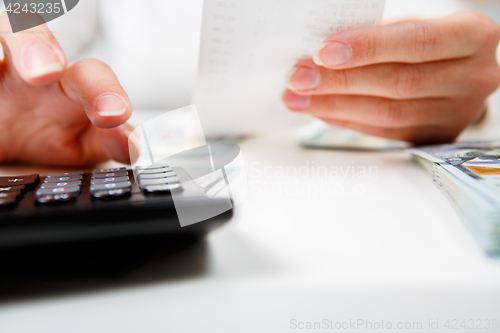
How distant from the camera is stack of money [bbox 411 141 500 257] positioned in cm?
16

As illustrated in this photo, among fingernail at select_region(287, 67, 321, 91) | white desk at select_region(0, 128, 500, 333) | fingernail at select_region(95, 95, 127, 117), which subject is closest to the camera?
white desk at select_region(0, 128, 500, 333)

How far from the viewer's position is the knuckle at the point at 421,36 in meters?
0.34

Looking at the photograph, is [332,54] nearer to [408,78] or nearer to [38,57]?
[408,78]

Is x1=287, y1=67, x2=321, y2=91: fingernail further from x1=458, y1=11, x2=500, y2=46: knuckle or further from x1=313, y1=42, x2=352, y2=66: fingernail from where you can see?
x1=458, y1=11, x2=500, y2=46: knuckle

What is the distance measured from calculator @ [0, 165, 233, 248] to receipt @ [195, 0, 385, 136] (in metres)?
0.18

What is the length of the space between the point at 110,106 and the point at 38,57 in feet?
0.19

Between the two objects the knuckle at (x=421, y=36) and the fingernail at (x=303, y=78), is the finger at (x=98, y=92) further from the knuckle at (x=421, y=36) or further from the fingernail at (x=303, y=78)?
the knuckle at (x=421, y=36)

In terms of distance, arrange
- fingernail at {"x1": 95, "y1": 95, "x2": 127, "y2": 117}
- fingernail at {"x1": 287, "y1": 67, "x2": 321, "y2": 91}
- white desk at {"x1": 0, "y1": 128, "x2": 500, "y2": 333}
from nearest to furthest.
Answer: white desk at {"x1": 0, "y1": 128, "x2": 500, "y2": 333} → fingernail at {"x1": 95, "y1": 95, "x2": 127, "y2": 117} → fingernail at {"x1": 287, "y1": 67, "x2": 321, "y2": 91}

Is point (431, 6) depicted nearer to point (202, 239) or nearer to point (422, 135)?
point (422, 135)

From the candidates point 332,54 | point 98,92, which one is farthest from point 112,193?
point 332,54

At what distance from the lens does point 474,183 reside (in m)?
0.20

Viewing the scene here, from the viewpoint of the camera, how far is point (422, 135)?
415 mm

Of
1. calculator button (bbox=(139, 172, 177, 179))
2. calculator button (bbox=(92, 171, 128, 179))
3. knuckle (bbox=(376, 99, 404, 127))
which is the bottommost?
knuckle (bbox=(376, 99, 404, 127))

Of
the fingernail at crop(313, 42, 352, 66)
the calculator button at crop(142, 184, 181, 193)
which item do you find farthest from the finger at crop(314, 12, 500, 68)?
the calculator button at crop(142, 184, 181, 193)
